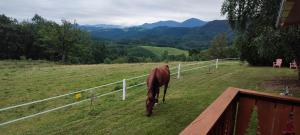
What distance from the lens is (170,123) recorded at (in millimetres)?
9102

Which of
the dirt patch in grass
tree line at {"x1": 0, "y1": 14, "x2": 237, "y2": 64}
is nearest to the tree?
the dirt patch in grass

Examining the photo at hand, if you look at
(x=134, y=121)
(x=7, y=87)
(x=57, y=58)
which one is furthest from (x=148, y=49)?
(x=134, y=121)

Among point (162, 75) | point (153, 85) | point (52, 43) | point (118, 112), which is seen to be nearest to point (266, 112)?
point (153, 85)

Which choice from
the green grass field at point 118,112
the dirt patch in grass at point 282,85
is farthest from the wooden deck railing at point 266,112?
the dirt patch in grass at point 282,85

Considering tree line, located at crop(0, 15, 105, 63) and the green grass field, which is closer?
the green grass field

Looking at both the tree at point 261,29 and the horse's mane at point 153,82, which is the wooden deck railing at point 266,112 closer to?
the horse's mane at point 153,82

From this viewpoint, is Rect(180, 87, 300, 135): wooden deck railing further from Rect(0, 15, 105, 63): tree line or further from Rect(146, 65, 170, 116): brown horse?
Rect(0, 15, 105, 63): tree line

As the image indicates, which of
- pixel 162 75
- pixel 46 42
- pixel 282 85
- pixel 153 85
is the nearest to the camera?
pixel 153 85

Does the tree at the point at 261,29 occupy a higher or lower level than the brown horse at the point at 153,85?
higher

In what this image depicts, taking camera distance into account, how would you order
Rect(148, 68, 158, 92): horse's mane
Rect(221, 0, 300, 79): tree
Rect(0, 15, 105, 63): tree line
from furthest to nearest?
Rect(0, 15, 105, 63): tree line, Rect(221, 0, 300, 79): tree, Rect(148, 68, 158, 92): horse's mane

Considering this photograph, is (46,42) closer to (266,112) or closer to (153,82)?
(153,82)

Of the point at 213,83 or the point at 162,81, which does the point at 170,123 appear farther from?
the point at 213,83

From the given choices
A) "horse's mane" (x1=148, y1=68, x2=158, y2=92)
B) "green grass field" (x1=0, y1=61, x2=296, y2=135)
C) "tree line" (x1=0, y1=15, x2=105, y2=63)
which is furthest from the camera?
"tree line" (x1=0, y1=15, x2=105, y2=63)

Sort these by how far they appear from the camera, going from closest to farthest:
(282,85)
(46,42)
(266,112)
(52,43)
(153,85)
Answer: (266,112)
(153,85)
(282,85)
(52,43)
(46,42)
